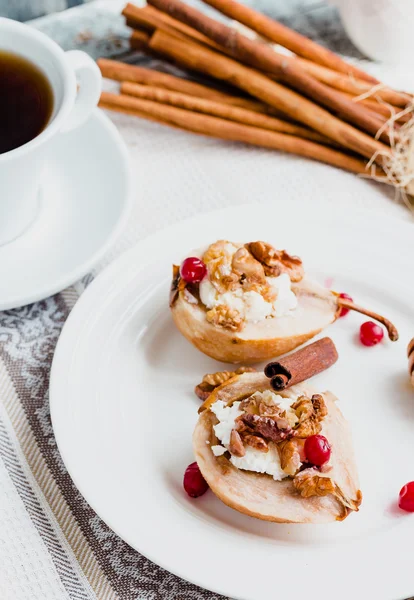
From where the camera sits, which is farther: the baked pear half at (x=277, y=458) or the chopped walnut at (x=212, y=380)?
the chopped walnut at (x=212, y=380)

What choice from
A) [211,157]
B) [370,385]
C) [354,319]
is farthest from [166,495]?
[211,157]

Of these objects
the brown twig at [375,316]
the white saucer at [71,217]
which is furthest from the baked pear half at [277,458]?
the white saucer at [71,217]

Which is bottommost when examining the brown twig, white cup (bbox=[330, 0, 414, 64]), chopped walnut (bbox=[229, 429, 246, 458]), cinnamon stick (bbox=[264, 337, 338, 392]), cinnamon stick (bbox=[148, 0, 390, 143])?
chopped walnut (bbox=[229, 429, 246, 458])

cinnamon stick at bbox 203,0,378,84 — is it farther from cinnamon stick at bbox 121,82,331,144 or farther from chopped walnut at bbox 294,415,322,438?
chopped walnut at bbox 294,415,322,438

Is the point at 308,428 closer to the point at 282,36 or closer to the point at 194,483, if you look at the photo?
the point at 194,483

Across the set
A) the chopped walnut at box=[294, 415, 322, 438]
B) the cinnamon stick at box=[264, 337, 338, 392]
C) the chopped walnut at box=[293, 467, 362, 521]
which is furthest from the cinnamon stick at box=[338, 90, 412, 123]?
the chopped walnut at box=[293, 467, 362, 521]

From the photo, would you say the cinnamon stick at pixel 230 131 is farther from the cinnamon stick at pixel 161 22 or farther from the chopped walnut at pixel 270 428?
the chopped walnut at pixel 270 428

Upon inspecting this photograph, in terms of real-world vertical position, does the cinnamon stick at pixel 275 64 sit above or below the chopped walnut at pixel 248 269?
above
